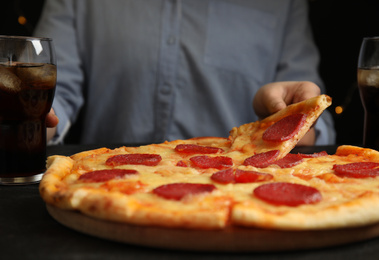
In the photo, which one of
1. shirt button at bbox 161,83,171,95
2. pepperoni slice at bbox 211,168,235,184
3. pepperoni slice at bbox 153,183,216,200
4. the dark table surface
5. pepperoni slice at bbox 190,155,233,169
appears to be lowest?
shirt button at bbox 161,83,171,95

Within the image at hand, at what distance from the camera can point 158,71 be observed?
2.15 metres

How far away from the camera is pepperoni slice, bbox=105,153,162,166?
3.36ft

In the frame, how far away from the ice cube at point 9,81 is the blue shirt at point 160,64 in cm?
103

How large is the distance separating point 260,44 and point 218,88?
328 mm

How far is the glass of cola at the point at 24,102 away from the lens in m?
1.01

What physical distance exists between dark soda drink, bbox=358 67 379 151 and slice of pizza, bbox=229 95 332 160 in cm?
32

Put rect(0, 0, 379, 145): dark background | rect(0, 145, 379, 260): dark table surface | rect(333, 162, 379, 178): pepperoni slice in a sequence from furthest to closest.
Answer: rect(0, 0, 379, 145): dark background, rect(333, 162, 379, 178): pepperoni slice, rect(0, 145, 379, 260): dark table surface

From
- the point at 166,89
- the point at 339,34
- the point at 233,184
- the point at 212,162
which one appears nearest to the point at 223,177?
the point at 233,184

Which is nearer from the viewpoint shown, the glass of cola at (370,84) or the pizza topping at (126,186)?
the pizza topping at (126,186)

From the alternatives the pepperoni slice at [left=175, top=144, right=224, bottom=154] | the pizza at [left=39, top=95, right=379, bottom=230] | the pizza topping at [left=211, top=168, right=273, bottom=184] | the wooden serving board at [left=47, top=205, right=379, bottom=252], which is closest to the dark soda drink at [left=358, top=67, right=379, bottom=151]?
the pizza at [left=39, top=95, right=379, bottom=230]

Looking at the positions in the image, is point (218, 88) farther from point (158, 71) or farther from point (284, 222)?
point (284, 222)

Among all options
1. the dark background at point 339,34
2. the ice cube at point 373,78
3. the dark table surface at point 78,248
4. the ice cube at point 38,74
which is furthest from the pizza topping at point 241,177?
the dark background at point 339,34

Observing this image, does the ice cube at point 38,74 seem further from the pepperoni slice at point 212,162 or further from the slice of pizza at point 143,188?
the pepperoni slice at point 212,162

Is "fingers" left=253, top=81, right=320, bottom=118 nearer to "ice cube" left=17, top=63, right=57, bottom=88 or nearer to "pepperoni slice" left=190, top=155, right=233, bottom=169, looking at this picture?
"pepperoni slice" left=190, top=155, right=233, bottom=169
